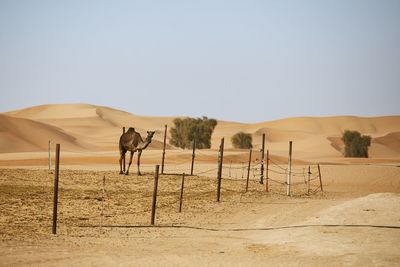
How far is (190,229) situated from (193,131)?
62.3 meters

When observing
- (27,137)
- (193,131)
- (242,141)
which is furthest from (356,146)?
(27,137)

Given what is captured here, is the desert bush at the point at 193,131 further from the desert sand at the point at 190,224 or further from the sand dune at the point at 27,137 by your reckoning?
the desert sand at the point at 190,224

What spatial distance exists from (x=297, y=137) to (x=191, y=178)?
309 feet

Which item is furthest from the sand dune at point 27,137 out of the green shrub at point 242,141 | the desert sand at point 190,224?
the desert sand at point 190,224

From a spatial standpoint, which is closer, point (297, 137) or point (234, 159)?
point (234, 159)

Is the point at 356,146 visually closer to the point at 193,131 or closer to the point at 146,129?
the point at 193,131

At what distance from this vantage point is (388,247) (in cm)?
1229

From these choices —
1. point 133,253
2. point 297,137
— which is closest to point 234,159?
point 133,253

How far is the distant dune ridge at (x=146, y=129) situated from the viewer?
79431 mm

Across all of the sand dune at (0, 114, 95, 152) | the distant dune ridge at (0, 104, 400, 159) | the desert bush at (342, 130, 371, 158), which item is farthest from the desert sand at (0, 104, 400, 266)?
the distant dune ridge at (0, 104, 400, 159)

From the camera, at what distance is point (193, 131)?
77312mm

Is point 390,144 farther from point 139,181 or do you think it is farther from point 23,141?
Answer: point 139,181

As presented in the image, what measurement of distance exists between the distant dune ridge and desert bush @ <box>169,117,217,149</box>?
559cm

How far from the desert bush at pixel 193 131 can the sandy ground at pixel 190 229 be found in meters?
51.2
